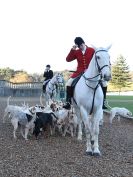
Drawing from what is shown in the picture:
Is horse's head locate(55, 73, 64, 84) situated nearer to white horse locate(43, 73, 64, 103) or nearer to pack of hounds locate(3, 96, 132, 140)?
white horse locate(43, 73, 64, 103)

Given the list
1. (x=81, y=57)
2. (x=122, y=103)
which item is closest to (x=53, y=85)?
(x=122, y=103)

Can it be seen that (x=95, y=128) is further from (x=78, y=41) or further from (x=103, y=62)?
(x=78, y=41)

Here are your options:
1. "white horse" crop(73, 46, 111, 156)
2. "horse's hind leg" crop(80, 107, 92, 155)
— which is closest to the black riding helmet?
"white horse" crop(73, 46, 111, 156)

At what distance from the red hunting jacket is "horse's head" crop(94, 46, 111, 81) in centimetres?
142

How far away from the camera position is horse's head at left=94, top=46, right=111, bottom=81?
8875mm

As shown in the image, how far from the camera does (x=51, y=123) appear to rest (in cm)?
1247

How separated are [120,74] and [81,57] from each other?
8421 cm

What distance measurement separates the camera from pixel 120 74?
309 ft

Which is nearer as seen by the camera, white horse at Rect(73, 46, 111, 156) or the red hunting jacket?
white horse at Rect(73, 46, 111, 156)

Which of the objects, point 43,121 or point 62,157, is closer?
point 62,157

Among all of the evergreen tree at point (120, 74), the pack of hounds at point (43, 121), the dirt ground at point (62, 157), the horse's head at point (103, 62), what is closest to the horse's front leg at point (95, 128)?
the dirt ground at point (62, 157)

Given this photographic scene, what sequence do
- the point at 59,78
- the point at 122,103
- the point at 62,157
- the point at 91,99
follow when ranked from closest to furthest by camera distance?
1. the point at 62,157
2. the point at 91,99
3. the point at 59,78
4. the point at 122,103

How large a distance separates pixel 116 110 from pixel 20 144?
24.5 feet

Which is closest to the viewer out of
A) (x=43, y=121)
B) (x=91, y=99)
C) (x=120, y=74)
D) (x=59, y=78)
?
(x=91, y=99)
